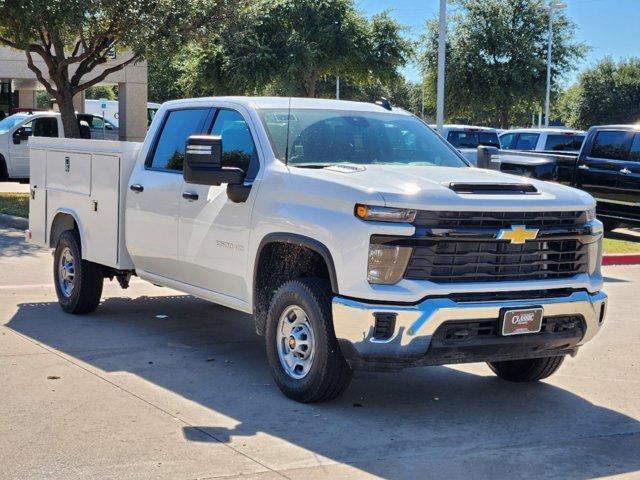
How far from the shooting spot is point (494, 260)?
613 cm

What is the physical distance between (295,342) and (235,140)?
1.76m

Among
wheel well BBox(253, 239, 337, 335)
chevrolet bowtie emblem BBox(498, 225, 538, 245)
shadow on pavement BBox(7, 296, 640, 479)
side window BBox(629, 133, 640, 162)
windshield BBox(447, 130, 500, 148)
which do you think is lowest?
shadow on pavement BBox(7, 296, 640, 479)

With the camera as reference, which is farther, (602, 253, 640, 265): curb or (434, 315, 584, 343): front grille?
(602, 253, 640, 265): curb

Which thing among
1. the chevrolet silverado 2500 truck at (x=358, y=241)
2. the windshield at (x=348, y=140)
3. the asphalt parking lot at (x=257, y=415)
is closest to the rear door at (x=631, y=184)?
the asphalt parking lot at (x=257, y=415)

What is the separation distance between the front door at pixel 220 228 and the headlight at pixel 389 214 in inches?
49.6

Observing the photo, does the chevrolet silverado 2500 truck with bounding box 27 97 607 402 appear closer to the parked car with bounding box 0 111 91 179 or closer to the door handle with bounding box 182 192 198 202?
the door handle with bounding box 182 192 198 202

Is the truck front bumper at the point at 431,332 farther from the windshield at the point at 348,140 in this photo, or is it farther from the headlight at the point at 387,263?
the windshield at the point at 348,140

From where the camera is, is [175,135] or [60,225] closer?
[175,135]

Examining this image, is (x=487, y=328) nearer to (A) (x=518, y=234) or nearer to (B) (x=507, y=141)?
(A) (x=518, y=234)

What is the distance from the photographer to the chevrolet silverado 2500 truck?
232 inches

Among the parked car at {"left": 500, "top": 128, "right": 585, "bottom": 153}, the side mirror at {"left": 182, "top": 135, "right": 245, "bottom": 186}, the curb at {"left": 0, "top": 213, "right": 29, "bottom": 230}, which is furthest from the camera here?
the parked car at {"left": 500, "top": 128, "right": 585, "bottom": 153}

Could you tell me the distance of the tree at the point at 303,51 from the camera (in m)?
36.2

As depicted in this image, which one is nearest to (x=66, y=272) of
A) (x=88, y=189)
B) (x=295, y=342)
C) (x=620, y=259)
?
(x=88, y=189)

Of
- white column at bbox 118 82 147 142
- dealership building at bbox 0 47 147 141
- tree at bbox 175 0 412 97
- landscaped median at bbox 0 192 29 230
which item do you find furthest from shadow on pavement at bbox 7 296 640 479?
tree at bbox 175 0 412 97
